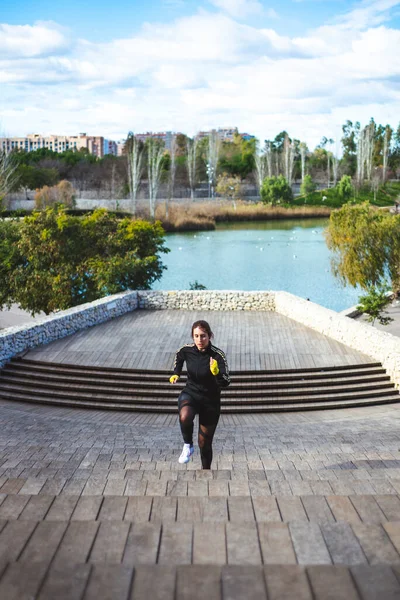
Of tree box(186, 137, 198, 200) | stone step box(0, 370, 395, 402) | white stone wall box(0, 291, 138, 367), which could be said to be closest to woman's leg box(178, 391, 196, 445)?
stone step box(0, 370, 395, 402)

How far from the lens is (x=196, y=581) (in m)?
3.53

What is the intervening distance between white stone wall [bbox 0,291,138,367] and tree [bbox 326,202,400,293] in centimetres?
1064

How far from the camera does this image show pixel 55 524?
14.0ft

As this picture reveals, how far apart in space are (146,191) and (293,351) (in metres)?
67.4

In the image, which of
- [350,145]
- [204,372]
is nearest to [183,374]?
[204,372]

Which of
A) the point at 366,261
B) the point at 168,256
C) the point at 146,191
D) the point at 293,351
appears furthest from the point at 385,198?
the point at 293,351

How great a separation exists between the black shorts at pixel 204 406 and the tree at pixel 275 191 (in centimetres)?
7204

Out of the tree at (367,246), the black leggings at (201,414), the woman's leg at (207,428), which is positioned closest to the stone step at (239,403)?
the woman's leg at (207,428)

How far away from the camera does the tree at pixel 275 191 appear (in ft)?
255

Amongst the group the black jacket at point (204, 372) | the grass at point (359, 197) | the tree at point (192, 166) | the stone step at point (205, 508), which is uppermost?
the tree at point (192, 166)

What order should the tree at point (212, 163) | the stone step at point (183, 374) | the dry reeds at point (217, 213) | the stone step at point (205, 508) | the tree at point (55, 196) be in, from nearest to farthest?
the stone step at point (205, 508), the stone step at point (183, 374), the dry reeds at point (217, 213), the tree at point (55, 196), the tree at point (212, 163)

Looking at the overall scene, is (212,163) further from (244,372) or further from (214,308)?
(244,372)

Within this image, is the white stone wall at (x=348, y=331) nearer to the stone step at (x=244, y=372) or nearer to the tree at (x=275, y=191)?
the stone step at (x=244, y=372)

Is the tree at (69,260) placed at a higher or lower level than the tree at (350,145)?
lower
